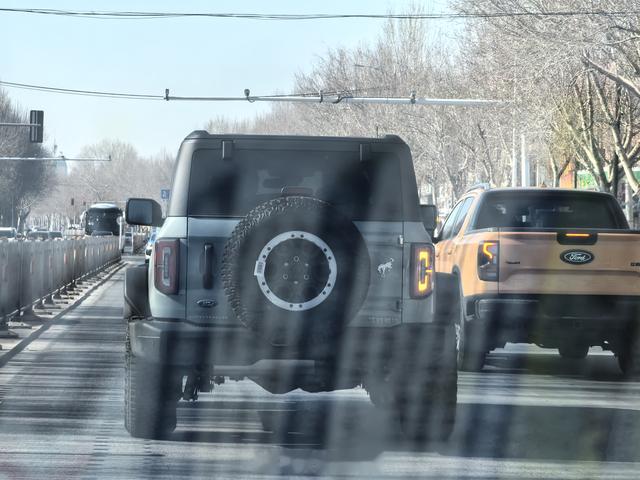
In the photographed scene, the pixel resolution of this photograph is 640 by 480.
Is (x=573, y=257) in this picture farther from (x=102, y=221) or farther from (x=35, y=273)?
(x=102, y=221)

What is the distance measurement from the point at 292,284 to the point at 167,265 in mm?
827

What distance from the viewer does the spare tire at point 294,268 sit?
8.61m

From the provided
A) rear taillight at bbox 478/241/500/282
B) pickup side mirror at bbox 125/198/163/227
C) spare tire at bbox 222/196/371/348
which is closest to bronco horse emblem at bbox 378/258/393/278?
spare tire at bbox 222/196/371/348

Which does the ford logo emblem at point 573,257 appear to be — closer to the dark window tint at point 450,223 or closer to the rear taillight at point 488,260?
the rear taillight at point 488,260

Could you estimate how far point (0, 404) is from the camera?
11578 millimetres

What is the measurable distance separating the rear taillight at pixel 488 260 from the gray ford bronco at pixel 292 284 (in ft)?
13.2

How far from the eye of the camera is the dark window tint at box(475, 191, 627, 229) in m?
15.0

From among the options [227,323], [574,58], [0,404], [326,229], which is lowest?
[0,404]

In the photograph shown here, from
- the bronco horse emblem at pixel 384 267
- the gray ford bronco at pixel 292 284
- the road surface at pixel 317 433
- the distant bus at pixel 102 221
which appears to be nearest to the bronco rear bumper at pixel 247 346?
the gray ford bronco at pixel 292 284

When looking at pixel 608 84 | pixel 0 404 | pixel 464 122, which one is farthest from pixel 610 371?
pixel 464 122

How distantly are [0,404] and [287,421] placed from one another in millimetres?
2497

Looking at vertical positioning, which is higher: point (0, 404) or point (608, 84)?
point (608, 84)

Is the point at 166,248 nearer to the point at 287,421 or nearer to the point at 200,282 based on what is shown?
the point at 200,282

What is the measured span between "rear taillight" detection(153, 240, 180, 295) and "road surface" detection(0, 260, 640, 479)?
3.34 feet
